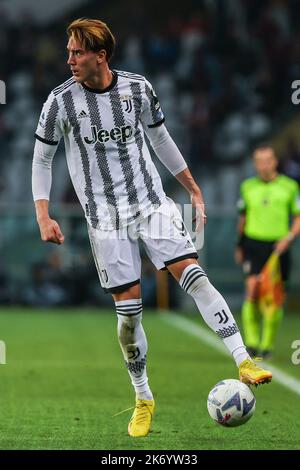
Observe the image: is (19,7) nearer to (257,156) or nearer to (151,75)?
(151,75)

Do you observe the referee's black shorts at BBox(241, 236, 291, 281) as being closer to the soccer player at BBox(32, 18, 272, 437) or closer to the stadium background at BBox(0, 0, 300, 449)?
the stadium background at BBox(0, 0, 300, 449)

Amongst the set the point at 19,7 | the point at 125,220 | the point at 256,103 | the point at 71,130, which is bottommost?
the point at 256,103

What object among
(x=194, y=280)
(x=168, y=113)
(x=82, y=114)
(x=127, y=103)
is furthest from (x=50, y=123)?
(x=168, y=113)

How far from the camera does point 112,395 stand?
27.3ft

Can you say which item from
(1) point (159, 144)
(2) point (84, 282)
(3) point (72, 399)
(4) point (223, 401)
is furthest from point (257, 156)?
(2) point (84, 282)

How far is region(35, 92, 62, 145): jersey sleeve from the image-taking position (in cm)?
629

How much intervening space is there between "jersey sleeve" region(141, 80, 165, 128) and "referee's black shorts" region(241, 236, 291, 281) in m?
5.25

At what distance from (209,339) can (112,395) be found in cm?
550

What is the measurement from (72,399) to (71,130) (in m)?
2.44

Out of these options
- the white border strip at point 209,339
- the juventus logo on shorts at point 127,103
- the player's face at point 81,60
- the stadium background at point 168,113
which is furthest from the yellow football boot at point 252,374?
the stadium background at point 168,113

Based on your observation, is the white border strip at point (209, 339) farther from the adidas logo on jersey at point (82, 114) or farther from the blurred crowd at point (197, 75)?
the blurred crowd at point (197, 75)

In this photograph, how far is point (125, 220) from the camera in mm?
6387

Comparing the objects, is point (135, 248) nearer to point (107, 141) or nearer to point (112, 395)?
point (107, 141)
